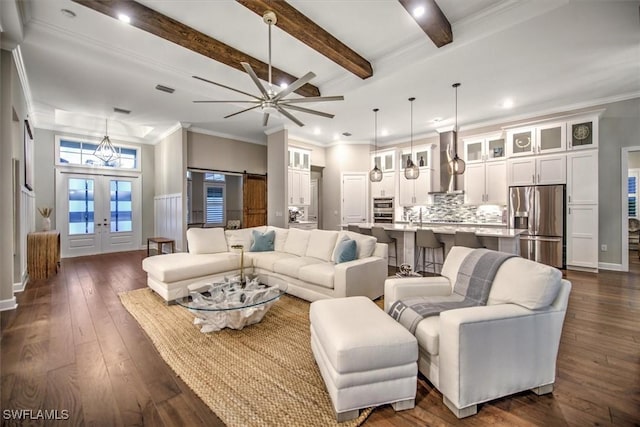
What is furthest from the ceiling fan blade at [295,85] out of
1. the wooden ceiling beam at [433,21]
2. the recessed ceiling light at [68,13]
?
the recessed ceiling light at [68,13]

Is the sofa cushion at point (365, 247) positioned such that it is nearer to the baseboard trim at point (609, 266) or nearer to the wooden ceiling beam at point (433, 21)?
the wooden ceiling beam at point (433, 21)

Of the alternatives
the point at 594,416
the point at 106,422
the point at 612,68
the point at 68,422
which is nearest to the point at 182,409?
the point at 106,422

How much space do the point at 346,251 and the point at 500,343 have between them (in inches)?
82.0

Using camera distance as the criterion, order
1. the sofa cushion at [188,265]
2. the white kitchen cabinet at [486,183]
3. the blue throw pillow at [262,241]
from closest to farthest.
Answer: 1. the sofa cushion at [188,265]
2. the blue throw pillow at [262,241]
3. the white kitchen cabinet at [486,183]

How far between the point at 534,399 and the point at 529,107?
566 centimetres

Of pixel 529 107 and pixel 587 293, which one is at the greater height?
pixel 529 107

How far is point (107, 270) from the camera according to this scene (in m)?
5.29

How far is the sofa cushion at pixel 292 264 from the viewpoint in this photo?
3.70 meters

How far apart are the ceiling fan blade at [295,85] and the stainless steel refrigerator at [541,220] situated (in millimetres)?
5192

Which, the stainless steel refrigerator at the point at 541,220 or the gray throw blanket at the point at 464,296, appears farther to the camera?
the stainless steel refrigerator at the point at 541,220

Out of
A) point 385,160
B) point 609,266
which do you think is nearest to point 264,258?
point 385,160

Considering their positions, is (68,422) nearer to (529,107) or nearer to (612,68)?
(612,68)

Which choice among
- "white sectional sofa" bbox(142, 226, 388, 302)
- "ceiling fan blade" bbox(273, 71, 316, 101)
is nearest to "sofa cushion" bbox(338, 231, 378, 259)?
"white sectional sofa" bbox(142, 226, 388, 302)

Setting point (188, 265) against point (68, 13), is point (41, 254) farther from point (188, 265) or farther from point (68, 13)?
point (68, 13)
